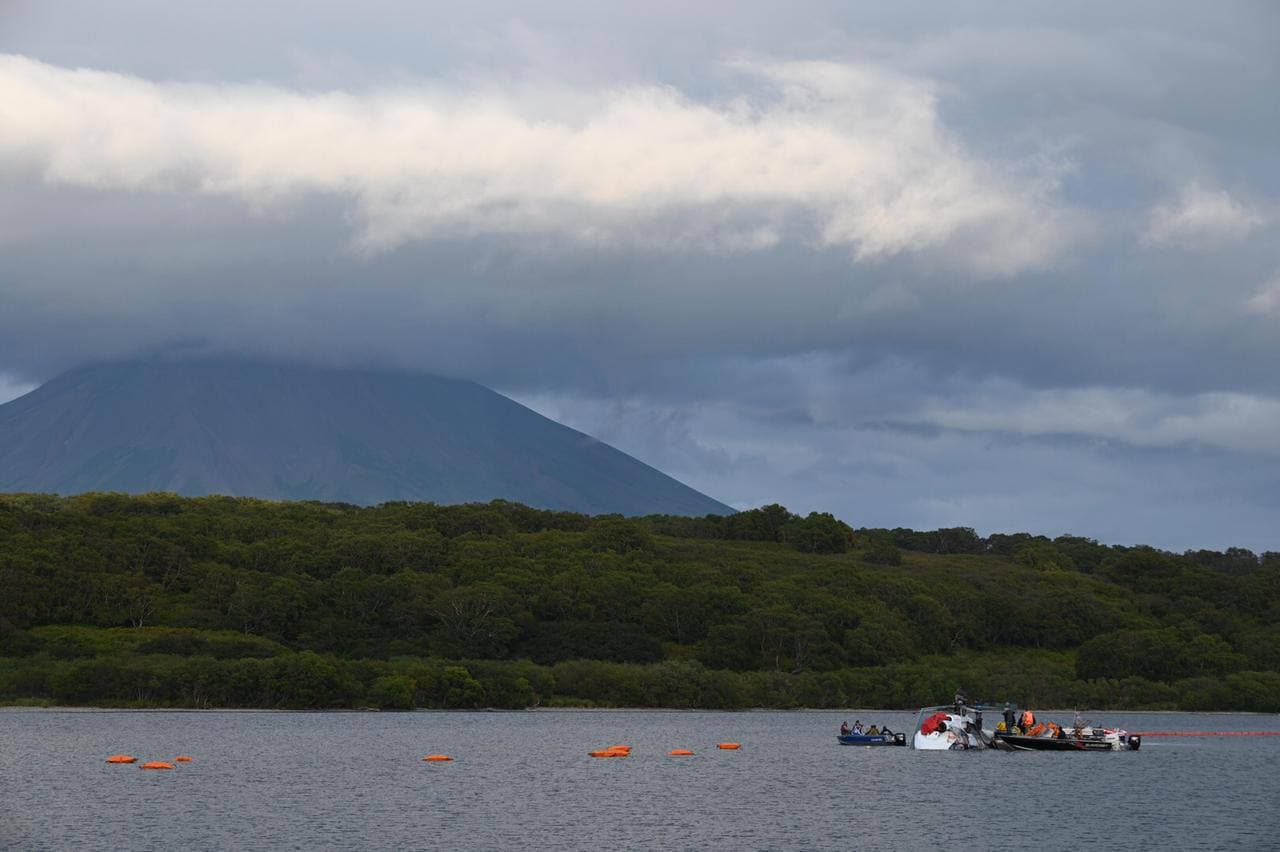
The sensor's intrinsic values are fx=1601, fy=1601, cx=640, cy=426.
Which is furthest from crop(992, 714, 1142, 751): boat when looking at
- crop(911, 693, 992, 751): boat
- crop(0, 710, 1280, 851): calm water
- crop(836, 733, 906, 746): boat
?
crop(836, 733, 906, 746): boat

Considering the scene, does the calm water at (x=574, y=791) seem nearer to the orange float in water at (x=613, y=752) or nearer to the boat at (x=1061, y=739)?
the boat at (x=1061, y=739)

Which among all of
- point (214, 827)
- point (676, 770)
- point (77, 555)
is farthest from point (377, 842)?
point (77, 555)

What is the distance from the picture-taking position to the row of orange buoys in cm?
10575

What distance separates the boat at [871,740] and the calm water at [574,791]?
3.05 feet

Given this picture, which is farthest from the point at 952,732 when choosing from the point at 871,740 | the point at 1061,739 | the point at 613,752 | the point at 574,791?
the point at 574,791

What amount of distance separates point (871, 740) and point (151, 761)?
204 feet

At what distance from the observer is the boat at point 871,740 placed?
463 feet

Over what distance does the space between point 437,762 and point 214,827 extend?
36.1 meters

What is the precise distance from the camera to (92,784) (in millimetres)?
96188

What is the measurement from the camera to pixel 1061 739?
13912 cm

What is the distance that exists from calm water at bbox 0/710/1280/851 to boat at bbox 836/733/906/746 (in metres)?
0.93

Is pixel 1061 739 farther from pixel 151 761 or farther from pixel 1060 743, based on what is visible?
pixel 151 761

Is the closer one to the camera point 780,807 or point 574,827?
point 574,827

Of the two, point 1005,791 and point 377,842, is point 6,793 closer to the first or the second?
point 377,842
